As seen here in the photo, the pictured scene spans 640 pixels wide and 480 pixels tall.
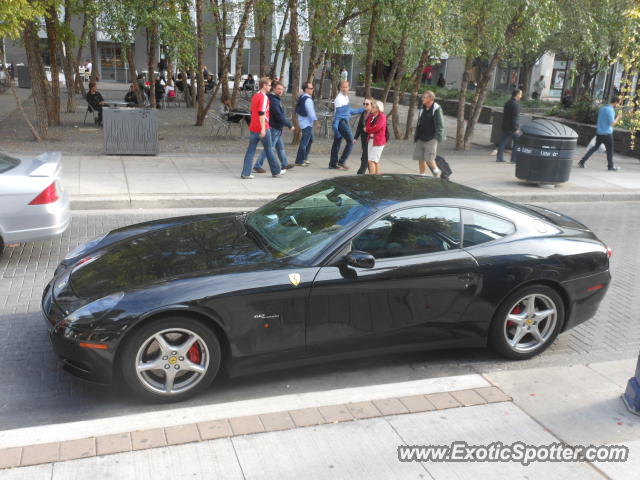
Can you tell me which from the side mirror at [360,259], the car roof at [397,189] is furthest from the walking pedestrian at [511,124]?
the side mirror at [360,259]

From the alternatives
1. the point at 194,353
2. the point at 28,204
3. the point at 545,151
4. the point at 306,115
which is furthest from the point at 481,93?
the point at 194,353

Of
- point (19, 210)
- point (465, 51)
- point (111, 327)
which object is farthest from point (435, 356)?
point (465, 51)

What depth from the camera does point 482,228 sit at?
538 cm

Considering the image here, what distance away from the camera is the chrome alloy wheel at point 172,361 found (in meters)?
4.43

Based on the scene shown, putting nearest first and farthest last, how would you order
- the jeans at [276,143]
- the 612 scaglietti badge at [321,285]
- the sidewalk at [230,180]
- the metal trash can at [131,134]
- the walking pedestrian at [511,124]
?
the 612 scaglietti badge at [321,285]
the sidewalk at [230,180]
the jeans at [276,143]
the metal trash can at [131,134]
the walking pedestrian at [511,124]

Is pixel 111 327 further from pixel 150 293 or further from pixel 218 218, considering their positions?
pixel 218 218

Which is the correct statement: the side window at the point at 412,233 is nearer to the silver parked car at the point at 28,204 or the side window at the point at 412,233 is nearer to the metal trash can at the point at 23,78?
the silver parked car at the point at 28,204

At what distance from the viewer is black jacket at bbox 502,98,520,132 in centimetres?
1622

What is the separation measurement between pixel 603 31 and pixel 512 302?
55.8ft

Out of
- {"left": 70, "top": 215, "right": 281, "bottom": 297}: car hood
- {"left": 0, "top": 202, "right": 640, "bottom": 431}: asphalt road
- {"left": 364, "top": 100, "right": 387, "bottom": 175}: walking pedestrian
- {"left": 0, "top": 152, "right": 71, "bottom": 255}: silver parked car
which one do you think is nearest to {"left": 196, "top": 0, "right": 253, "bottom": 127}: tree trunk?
{"left": 364, "top": 100, "right": 387, "bottom": 175}: walking pedestrian

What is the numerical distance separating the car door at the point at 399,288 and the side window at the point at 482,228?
9 centimetres

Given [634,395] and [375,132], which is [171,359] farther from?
[375,132]

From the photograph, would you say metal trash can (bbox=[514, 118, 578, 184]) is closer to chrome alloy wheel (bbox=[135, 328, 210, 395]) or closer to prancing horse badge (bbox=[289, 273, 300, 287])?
prancing horse badge (bbox=[289, 273, 300, 287])

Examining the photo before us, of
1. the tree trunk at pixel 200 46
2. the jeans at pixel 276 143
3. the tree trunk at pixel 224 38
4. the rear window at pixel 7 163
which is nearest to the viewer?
the rear window at pixel 7 163
